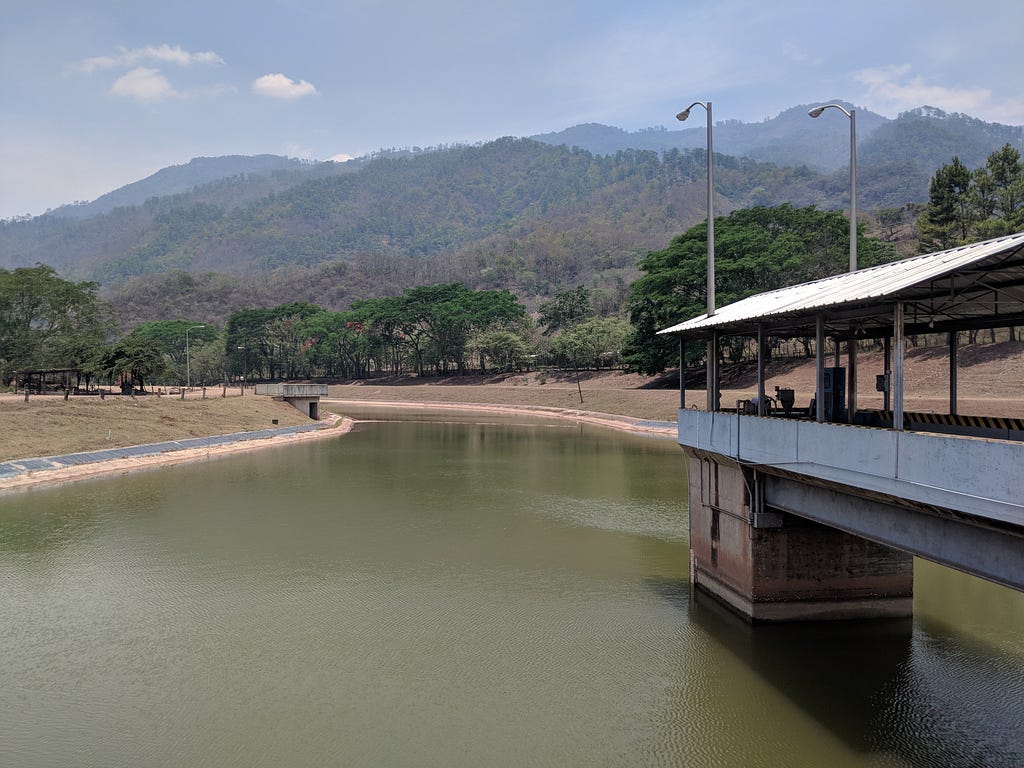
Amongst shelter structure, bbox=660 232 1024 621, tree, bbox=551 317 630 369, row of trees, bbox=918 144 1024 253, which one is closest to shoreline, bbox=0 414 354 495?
shelter structure, bbox=660 232 1024 621

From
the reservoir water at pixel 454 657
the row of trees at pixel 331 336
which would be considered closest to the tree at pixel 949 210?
the row of trees at pixel 331 336

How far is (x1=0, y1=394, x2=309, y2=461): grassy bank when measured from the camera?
140ft

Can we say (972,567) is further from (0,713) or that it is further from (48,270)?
(48,270)

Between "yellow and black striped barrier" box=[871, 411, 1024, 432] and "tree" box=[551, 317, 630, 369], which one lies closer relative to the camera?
"yellow and black striped barrier" box=[871, 411, 1024, 432]

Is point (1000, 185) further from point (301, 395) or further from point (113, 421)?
point (113, 421)

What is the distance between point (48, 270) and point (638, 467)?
79158 millimetres

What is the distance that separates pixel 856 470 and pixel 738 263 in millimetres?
68657

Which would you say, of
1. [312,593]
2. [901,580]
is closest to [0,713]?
[312,593]

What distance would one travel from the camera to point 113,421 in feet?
165

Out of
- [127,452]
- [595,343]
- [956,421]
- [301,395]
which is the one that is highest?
[595,343]

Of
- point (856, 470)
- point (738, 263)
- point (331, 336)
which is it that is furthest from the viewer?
point (331, 336)

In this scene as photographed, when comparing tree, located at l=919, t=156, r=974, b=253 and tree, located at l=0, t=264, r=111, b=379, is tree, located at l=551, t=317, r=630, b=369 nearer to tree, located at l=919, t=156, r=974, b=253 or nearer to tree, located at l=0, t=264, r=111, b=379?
tree, located at l=919, t=156, r=974, b=253

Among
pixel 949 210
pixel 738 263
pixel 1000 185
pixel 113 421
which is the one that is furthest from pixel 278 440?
pixel 1000 185

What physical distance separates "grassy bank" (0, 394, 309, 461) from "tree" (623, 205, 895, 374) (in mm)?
40321
